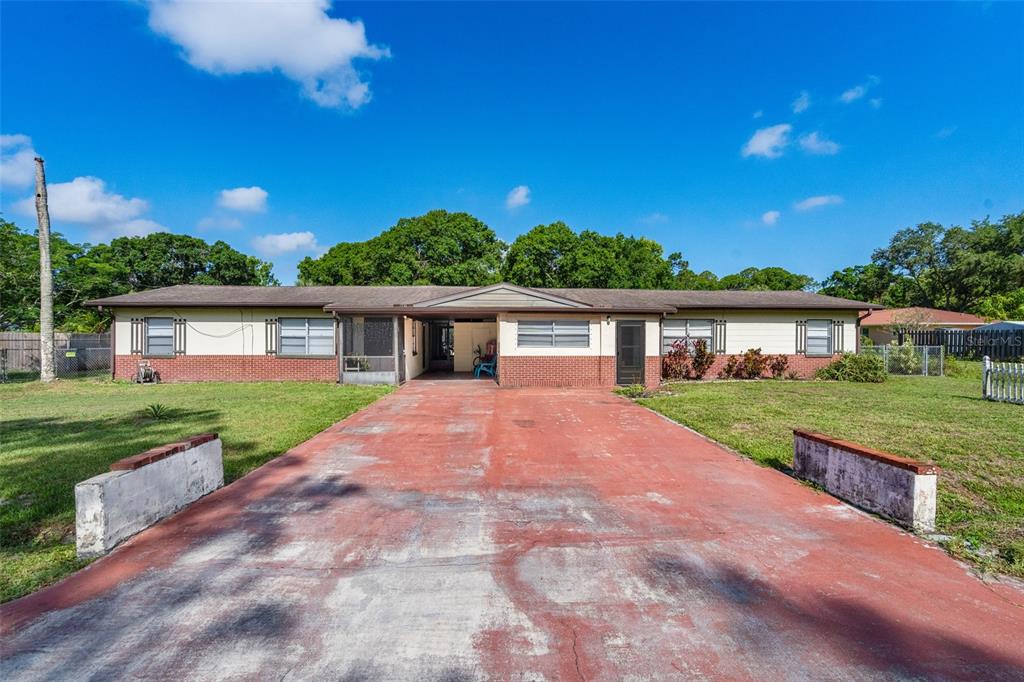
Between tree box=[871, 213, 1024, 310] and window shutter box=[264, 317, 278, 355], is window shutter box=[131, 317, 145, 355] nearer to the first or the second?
window shutter box=[264, 317, 278, 355]

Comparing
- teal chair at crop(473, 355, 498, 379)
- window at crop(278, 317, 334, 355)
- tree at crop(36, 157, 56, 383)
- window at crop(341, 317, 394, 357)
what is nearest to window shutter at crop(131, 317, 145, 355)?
tree at crop(36, 157, 56, 383)

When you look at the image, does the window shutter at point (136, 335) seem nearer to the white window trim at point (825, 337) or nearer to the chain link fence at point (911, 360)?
the white window trim at point (825, 337)

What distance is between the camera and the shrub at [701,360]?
16016mm

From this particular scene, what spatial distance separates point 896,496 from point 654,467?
2.40 meters

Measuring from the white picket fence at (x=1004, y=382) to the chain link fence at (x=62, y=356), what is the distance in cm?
2683

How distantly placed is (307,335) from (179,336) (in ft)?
14.2

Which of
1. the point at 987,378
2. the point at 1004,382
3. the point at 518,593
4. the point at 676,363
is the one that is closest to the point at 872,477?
the point at 518,593

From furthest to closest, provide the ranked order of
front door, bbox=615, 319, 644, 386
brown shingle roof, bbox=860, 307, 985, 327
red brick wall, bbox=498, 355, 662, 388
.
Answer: brown shingle roof, bbox=860, 307, 985, 327, front door, bbox=615, 319, 644, 386, red brick wall, bbox=498, 355, 662, 388

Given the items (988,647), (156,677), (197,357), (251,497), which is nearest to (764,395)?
(988,647)

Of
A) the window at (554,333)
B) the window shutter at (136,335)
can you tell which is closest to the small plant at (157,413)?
the window shutter at (136,335)

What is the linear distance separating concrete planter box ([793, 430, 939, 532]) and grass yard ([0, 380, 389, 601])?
673 cm

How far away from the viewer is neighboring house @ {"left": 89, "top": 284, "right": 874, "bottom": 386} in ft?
45.9

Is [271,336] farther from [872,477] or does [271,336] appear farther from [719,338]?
[872,477]

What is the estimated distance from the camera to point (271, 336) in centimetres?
1544
